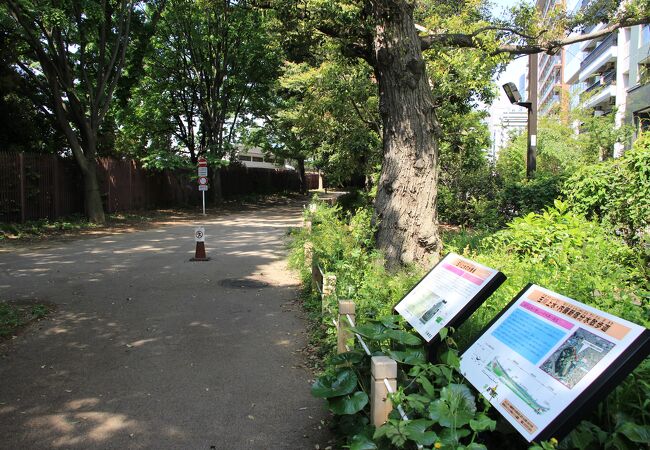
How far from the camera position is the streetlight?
43.0ft

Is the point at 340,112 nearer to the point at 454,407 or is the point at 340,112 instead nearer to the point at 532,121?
the point at 532,121

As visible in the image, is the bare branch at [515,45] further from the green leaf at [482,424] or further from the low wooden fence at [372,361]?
the green leaf at [482,424]

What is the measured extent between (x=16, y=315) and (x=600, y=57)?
5120cm

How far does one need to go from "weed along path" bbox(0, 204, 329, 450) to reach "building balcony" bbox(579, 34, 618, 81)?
41922 millimetres

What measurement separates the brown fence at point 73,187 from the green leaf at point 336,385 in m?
16.4

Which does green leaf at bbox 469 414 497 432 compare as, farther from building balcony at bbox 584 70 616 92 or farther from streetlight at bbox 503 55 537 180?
building balcony at bbox 584 70 616 92

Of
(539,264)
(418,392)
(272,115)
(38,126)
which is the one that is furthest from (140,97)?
(418,392)

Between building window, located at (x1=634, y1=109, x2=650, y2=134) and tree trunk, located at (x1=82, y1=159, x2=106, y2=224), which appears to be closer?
building window, located at (x1=634, y1=109, x2=650, y2=134)

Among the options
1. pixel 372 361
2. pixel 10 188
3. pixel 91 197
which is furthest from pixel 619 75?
pixel 372 361

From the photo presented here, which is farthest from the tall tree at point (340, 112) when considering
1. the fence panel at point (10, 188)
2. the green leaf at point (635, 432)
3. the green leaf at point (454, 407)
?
the fence panel at point (10, 188)

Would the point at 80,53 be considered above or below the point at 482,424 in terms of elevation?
above

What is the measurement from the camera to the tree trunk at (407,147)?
753 cm

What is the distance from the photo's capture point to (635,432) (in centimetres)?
228

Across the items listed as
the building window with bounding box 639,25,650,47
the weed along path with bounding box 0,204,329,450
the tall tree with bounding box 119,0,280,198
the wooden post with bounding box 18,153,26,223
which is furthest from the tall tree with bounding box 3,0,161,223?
the building window with bounding box 639,25,650,47
